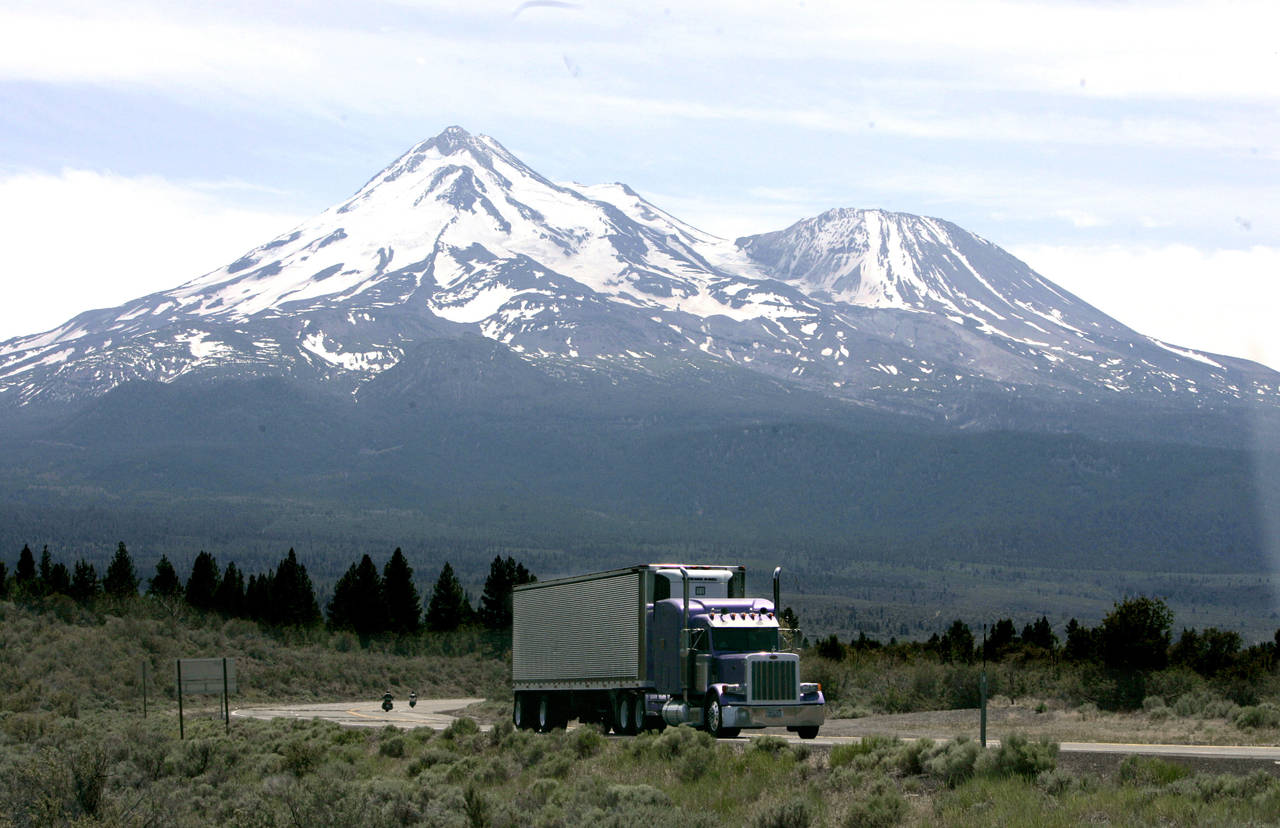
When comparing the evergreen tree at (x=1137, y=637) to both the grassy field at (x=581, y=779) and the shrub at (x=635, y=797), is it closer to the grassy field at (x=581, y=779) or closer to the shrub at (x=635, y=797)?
the grassy field at (x=581, y=779)

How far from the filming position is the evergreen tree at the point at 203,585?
118m

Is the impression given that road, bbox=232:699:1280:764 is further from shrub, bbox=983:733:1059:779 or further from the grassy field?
shrub, bbox=983:733:1059:779

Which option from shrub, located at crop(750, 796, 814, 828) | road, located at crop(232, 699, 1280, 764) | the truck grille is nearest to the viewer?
shrub, located at crop(750, 796, 814, 828)

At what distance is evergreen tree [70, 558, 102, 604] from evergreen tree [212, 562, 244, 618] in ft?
27.8

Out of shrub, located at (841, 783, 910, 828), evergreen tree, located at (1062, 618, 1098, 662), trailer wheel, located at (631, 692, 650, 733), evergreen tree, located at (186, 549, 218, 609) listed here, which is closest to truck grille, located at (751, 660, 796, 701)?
trailer wheel, located at (631, 692, 650, 733)

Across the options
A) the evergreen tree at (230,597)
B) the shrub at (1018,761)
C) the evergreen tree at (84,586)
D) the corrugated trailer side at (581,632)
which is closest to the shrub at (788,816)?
the shrub at (1018,761)

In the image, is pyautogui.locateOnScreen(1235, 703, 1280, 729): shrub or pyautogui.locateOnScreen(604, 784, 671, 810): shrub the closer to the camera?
pyautogui.locateOnScreen(604, 784, 671, 810): shrub

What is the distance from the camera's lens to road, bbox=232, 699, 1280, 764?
2567 centimetres

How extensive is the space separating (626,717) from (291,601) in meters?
86.1

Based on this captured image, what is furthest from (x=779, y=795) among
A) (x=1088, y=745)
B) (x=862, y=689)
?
(x=862, y=689)

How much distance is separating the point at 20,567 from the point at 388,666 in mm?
49076

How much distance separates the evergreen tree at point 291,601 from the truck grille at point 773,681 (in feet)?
277

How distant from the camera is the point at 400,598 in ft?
397

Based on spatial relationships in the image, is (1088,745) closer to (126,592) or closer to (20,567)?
(126,592)
